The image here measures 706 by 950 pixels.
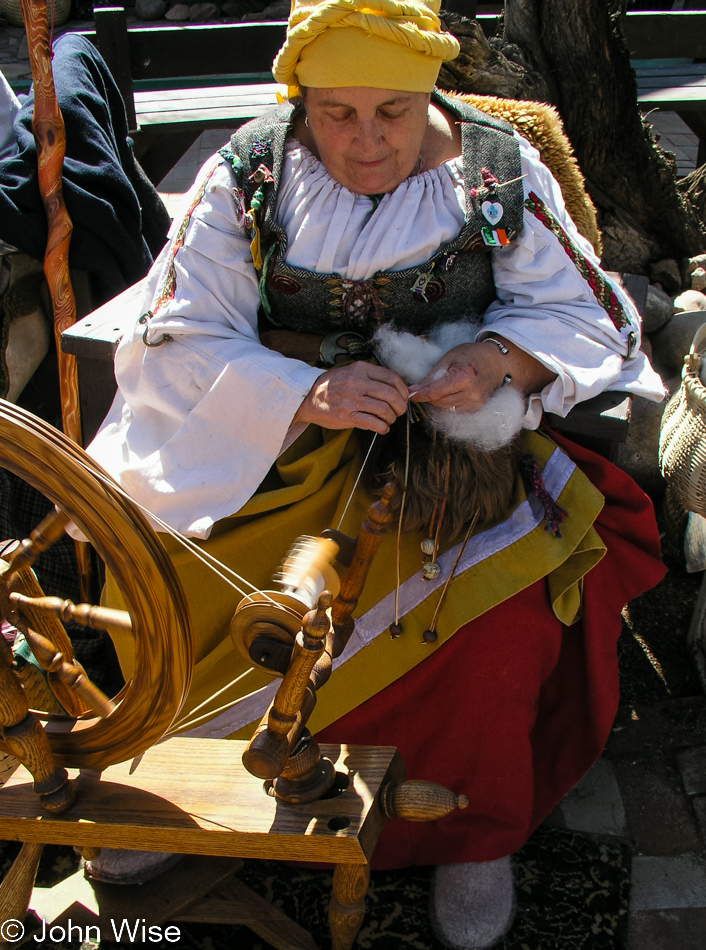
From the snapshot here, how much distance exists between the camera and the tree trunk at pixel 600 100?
9.44 feet

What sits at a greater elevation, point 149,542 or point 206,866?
point 149,542

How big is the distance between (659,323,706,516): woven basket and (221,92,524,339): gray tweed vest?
1.78ft

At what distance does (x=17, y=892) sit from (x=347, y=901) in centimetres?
54

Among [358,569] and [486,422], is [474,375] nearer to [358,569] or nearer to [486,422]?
[486,422]

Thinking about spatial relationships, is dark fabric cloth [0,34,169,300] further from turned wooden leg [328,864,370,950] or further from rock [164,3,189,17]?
rock [164,3,189,17]

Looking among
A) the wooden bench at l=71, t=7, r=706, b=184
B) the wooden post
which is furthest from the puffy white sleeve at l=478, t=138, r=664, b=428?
the wooden bench at l=71, t=7, r=706, b=184

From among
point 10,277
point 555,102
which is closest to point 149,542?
point 10,277

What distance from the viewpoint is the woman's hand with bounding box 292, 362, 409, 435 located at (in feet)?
4.99

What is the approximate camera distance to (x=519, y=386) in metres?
1.67

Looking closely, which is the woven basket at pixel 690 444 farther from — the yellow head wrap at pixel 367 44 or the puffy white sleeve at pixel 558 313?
the yellow head wrap at pixel 367 44

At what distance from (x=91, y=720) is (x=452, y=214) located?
1152 millimetres

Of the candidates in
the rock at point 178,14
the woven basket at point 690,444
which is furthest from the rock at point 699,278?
the rock at point 178,14

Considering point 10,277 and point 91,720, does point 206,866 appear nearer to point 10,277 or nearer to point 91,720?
point 91,720

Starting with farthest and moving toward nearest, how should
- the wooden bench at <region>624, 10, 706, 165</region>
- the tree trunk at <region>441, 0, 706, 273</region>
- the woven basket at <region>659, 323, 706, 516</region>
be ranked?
the wooden bench at <region>624, 10, 706, 165</region>, the tree trunk at <region>441, 0, 706, 273</region>, the woven basket at <region>659, 323, 706, 516</region>
